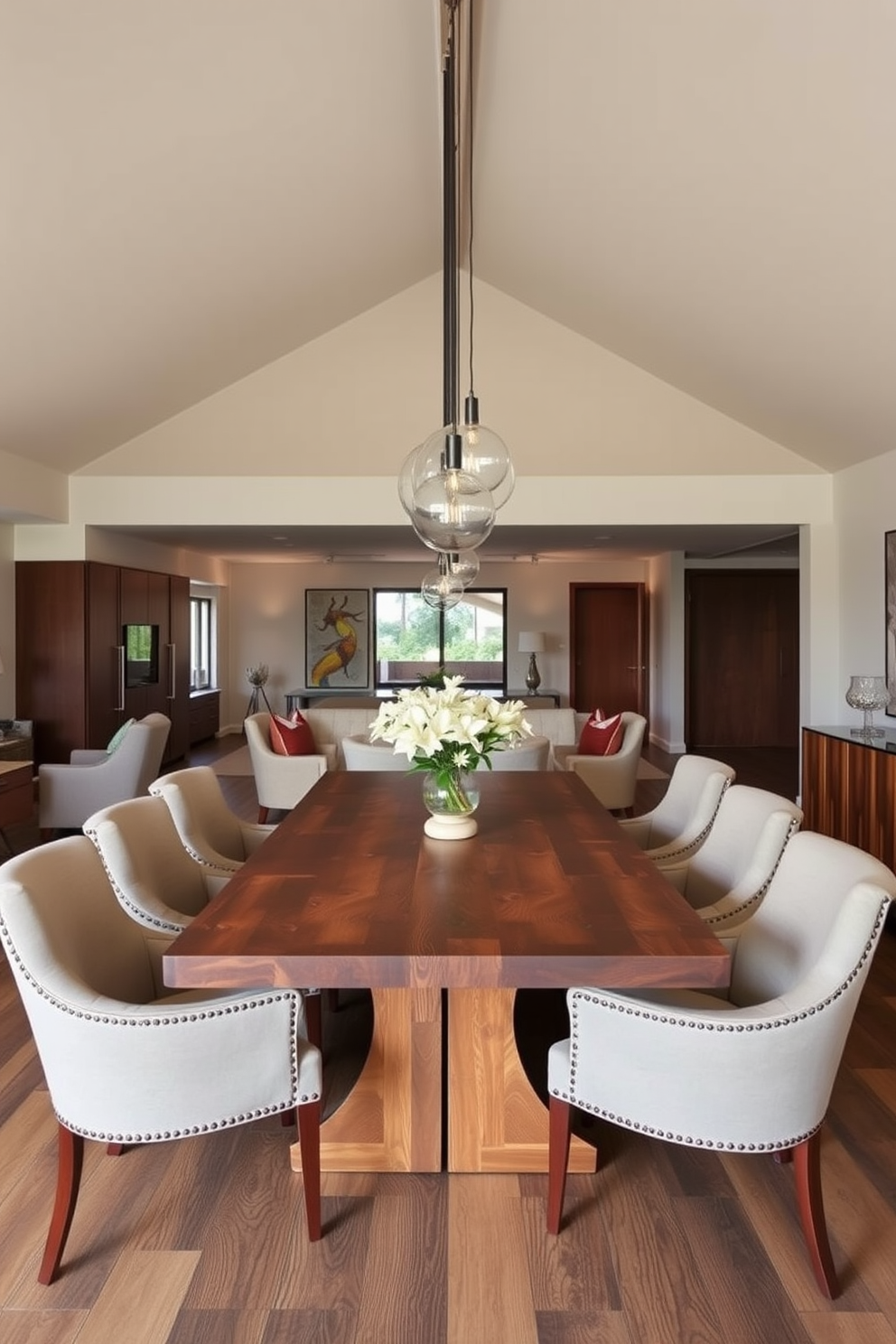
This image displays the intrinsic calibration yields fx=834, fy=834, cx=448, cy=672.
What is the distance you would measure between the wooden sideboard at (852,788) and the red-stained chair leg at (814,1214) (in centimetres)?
230

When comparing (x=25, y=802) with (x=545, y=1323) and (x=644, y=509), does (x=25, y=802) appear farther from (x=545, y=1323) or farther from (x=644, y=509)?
(x=644, y=509)

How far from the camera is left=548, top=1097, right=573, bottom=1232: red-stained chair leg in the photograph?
1813 mm

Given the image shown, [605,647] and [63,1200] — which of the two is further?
[605,647]

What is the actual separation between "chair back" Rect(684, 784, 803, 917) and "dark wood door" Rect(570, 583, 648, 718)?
7.95m

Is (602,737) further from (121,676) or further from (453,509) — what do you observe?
(121,676)

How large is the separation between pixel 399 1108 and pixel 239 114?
11.9 feet

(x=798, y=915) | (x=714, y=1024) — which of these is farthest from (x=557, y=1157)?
(x=798, y=915)

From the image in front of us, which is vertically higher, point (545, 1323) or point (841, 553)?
point (841, 553)

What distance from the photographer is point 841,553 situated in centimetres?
589

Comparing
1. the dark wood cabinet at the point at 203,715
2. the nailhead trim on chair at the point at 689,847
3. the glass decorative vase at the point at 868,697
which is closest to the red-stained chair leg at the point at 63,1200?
the nailhead trim on chair at the point at 689,847

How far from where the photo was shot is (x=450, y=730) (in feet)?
7.39

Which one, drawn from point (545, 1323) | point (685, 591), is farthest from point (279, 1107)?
point (685, 591)

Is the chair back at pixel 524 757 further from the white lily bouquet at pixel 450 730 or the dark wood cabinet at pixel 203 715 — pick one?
the dark wood cabinet at pixel 203 715

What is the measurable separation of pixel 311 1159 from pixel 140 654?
6.14m
